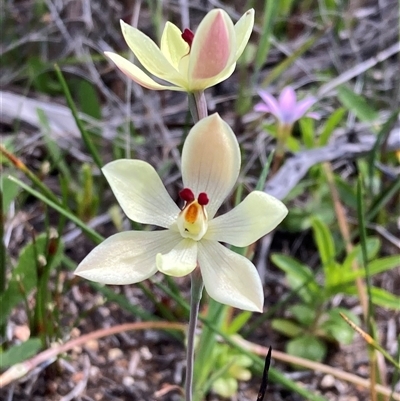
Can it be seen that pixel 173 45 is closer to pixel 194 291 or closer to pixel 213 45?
pixel 213 45

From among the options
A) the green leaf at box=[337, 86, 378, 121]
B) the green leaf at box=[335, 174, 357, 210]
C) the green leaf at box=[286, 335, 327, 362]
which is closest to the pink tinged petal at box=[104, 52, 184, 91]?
the green leaf at box=[286, 335, 327, 362]

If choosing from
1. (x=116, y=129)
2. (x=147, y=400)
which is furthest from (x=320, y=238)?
(x=116, y=129)

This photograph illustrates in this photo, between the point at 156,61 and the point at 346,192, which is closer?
the point at 156,61

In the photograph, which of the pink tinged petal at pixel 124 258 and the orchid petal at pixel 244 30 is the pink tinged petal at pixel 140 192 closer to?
the pink tinged petal at pixel 124 258

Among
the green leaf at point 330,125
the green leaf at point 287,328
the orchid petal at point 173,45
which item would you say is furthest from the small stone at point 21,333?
the green leaf at point 330,125

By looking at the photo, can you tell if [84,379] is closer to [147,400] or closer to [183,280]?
[147,400]

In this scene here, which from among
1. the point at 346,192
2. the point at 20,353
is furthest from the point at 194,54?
the point at 346,192
